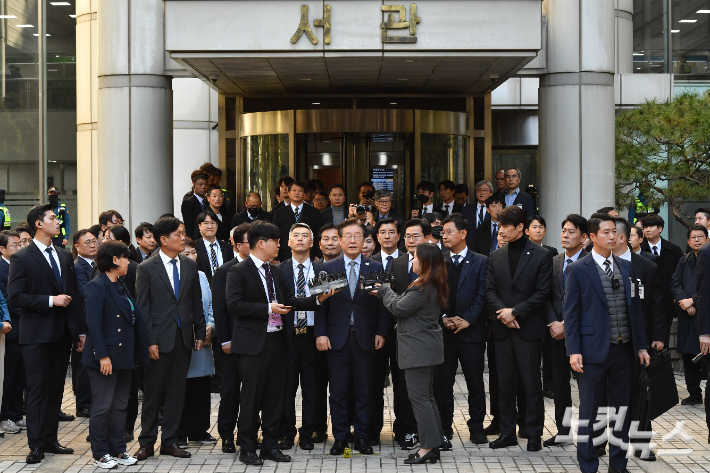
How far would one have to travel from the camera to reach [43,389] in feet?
24.4

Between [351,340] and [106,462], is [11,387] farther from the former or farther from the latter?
[351,340]

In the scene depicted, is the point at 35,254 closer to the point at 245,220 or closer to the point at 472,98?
the point at 245,220

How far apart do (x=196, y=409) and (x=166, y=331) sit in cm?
94

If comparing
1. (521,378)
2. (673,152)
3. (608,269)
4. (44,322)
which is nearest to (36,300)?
(44,322)

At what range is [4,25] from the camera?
60.8 ft

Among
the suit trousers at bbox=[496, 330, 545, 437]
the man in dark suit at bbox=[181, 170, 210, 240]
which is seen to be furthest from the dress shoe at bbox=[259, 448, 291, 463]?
the man in dark suit at bbox=[181, 170, 210, 240]

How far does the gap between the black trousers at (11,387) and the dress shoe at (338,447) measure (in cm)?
336

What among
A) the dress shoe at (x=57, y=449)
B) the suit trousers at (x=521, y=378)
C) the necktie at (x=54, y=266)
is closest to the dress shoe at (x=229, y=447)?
the dress shoe at (x=57, y=449)

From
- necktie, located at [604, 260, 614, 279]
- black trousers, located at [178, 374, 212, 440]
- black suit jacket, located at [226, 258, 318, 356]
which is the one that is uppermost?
necktie, located at [604, 260, 614, 279]

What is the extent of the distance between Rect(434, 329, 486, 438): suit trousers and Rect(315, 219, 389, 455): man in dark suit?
700mm

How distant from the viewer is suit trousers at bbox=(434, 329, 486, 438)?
7.87 metres

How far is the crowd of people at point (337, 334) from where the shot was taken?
271 inches

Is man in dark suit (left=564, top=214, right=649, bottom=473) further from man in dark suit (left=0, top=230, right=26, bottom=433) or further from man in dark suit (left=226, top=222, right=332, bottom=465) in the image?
man in dark suit (left=0, top=230, right=26, bottom=433)

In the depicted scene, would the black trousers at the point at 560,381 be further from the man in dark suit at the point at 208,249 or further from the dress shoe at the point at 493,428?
the man in dark suit at the point at 208,249
